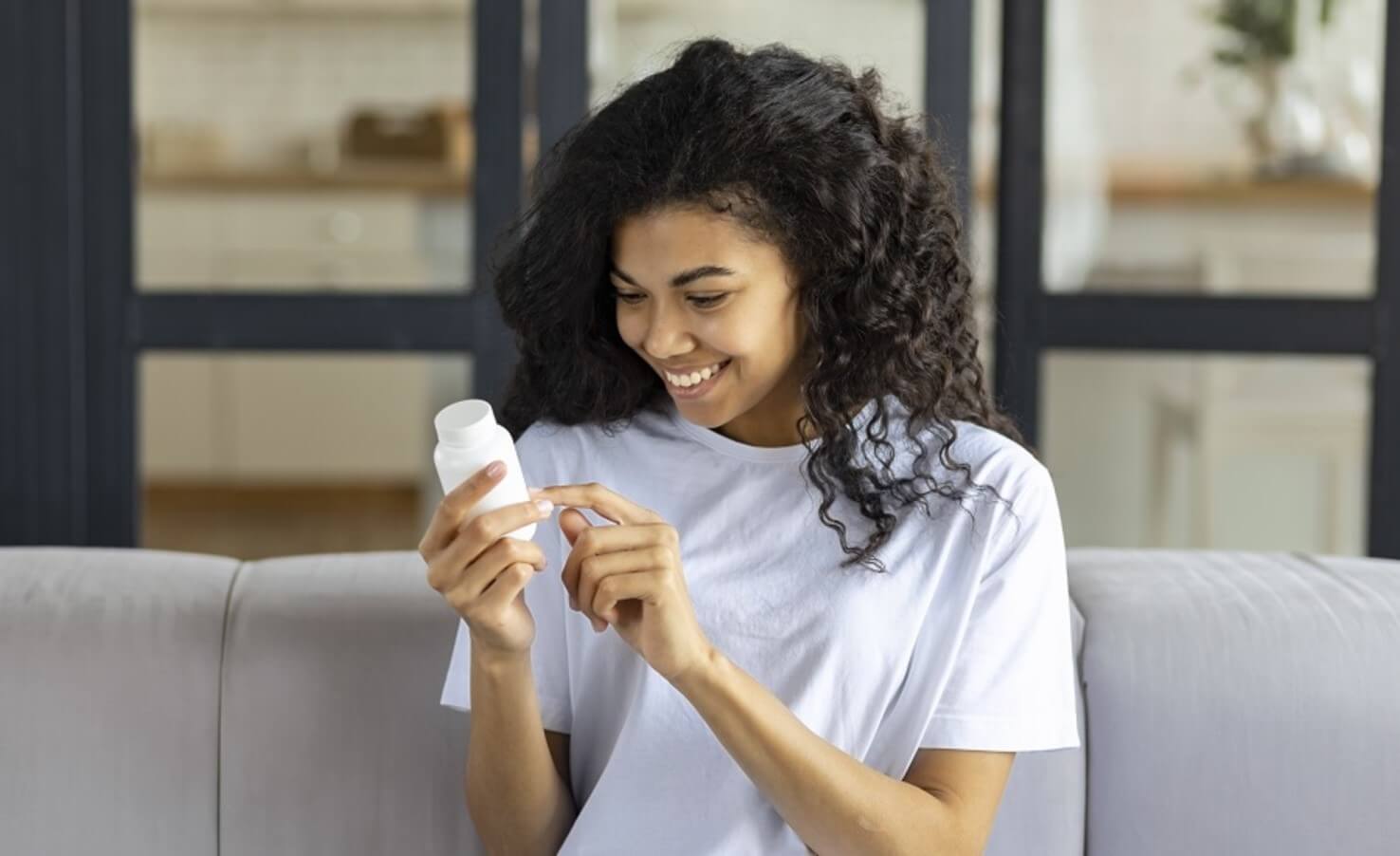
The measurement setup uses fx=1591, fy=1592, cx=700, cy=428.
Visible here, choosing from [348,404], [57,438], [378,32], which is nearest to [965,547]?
[57,438]

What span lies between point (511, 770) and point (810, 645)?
0.80 feet

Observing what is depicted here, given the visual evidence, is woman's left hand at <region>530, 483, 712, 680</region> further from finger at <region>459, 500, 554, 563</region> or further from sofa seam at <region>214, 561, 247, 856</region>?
sofa seam at <region>214, 561, 247, 856</region>

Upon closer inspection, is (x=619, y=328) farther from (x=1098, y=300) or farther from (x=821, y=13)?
(x=821, y=13)

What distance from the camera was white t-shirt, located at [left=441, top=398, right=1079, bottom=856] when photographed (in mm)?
1184

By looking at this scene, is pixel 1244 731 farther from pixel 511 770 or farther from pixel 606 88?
pixel 606 88

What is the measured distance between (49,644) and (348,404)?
3.60 metres

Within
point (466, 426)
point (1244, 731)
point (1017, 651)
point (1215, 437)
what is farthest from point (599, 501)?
point (1215, 437)

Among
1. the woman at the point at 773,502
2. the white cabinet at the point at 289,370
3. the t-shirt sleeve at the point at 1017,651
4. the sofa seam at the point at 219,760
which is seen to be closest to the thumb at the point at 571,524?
the woman at the point at 773,502

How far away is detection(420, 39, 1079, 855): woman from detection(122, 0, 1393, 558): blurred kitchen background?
236 centimetres

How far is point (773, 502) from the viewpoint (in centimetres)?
125

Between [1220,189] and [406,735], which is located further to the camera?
[1220,189]

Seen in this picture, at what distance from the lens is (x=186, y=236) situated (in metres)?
Result: 4.98

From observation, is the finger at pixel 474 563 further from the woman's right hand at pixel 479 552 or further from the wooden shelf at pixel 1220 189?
the wooden shelf at pixel 1220 189

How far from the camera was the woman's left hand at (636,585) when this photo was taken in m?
1.02
